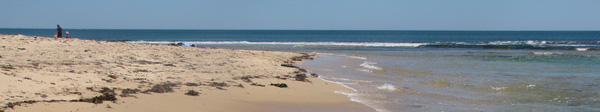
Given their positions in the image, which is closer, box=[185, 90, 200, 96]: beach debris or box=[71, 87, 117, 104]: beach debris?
box=[71, 87, 117, 104]: beach debris

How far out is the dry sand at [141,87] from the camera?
6387 mm

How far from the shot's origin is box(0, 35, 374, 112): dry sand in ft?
21.0

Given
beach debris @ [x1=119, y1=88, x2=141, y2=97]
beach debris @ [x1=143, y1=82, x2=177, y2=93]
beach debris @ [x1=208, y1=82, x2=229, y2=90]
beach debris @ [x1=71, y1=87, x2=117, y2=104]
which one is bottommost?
beach debris @ [x1=208, y1=82, x2=229, y2=90]

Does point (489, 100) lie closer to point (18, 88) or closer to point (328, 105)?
point (328, 105)

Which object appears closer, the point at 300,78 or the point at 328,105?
the point at 328,105

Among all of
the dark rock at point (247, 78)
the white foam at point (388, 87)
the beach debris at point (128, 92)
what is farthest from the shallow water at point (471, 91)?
the beach debris at point (128, 92)

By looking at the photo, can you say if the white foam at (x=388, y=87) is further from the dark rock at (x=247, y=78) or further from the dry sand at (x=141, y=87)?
the dark rock at (x=247, y=78)

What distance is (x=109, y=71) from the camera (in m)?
9.77

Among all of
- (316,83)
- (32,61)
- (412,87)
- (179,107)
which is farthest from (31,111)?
(412,87)

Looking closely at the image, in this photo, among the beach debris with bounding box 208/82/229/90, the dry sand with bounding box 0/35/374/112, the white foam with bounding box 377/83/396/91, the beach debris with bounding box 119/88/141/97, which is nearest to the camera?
the dry sand with bounding box 0/35/374/112

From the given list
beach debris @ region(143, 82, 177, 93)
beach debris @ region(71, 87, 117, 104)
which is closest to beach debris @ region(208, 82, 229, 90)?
beach debris @ region(143, 82, 177, 93)

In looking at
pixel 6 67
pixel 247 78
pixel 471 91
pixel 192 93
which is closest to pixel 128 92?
pixel 192 93

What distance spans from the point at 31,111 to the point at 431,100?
608cm

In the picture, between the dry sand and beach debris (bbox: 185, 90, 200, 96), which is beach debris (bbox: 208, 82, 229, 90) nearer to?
the dry sand
